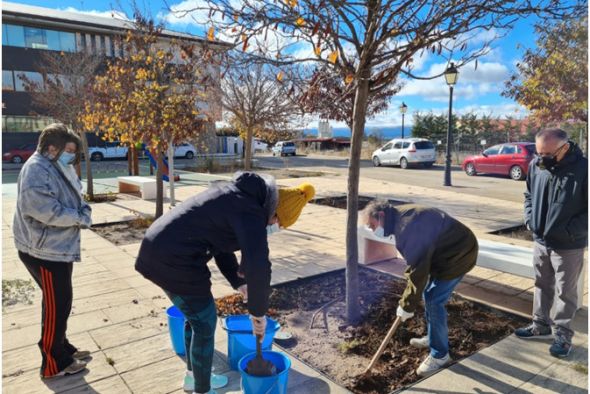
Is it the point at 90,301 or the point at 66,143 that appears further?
the point at 90,301

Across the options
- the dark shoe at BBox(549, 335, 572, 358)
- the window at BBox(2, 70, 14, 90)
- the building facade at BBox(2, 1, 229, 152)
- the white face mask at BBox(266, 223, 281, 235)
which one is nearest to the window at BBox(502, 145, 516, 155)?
the dark shoe at BBox(549, 335, 572, 358)

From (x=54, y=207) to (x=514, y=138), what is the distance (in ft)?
95.9

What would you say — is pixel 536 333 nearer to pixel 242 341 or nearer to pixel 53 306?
pixel 242 341

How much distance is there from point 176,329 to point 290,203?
1552 mm

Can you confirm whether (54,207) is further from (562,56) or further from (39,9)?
(39,9)

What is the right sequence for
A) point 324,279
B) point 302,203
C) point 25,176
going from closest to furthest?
1. point 302,203
2. point 25,176
3. point 324,279

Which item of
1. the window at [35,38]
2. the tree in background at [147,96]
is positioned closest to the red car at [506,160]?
the tree in background at [147,96]

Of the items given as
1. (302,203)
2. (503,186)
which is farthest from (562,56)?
(302,203)

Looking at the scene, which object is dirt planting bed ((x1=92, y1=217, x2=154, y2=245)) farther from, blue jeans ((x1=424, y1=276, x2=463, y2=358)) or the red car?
the red car

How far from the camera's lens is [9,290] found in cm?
460

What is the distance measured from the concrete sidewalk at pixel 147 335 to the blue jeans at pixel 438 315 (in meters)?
0.15

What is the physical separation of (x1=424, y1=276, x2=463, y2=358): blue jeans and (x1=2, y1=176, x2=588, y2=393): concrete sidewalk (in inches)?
6.1

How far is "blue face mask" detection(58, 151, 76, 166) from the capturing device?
281 cm

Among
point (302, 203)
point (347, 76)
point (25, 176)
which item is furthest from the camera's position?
point (347, 76)
